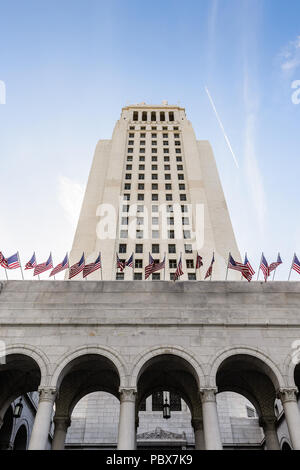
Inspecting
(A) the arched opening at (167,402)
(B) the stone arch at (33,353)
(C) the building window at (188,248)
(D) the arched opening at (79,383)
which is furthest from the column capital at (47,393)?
(C) the building window at (188,248)

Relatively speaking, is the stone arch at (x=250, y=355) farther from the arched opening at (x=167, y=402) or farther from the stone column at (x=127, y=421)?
the stone column at (x=127, y=421)

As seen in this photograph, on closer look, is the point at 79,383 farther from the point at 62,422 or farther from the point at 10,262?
the point at 10,262

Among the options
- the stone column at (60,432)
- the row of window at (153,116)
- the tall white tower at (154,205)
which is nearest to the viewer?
the stone column at (60,432)

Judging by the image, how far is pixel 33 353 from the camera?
67.0 feet

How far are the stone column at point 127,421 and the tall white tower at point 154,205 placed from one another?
2651 cm

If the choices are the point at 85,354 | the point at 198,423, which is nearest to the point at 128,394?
the point at 85,354

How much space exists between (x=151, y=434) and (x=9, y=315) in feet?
66.9

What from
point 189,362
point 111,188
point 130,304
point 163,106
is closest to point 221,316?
point 189,362

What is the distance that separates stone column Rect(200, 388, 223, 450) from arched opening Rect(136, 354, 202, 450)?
55.2 inches

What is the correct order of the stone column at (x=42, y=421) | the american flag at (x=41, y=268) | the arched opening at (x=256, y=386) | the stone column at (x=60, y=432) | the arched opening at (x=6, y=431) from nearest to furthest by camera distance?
the stone column at (x=42, y=421) < the stone column at (x=60, y=432) < the arched opening at (x=256, y=386) < the american flag at (x=41, y=268) < the arched opening at (x=6, y=431)

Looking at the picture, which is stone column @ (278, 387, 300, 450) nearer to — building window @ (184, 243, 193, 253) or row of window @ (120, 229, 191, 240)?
building window @ (184, 243, 193, 253)

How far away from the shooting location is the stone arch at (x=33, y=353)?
1994 centimetres

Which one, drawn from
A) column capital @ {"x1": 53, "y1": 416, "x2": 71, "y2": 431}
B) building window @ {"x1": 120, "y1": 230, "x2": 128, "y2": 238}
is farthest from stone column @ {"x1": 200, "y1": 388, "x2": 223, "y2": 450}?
building window @ {"x1": 120, "y1": 230, "x2": 128, "y2": 238}

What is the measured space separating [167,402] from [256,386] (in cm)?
737
